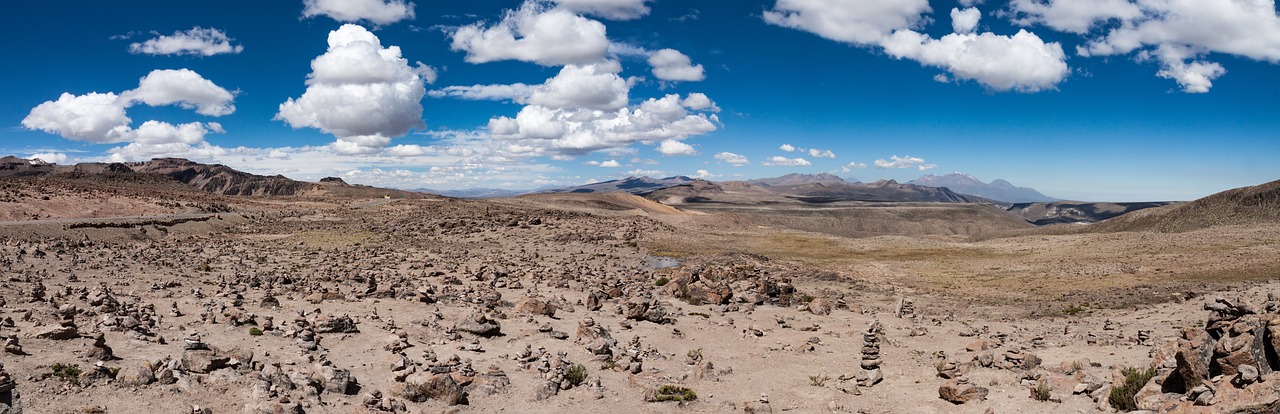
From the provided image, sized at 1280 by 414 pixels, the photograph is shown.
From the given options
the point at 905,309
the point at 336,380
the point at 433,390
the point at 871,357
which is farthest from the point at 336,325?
the point at 905,309

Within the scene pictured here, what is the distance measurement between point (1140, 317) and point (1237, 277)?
18273 millimetres

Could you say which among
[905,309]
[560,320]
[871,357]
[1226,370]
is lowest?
[905,309]

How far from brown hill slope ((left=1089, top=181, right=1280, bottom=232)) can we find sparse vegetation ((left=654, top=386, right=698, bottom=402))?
77305mm

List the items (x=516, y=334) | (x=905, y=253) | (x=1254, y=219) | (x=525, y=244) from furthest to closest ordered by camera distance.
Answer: (x=1254, y=219) < (x=905, y=253) < (x=525, y=244) < (x=516, y=334)

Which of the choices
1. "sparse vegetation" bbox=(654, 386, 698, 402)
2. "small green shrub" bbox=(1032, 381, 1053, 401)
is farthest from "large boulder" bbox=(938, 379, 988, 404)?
"sparse vegetation" bbox=(654, 386, 698, 402)

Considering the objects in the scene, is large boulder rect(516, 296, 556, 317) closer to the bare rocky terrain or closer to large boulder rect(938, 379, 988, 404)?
the bare rocky terrain

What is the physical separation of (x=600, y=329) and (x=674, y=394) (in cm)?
526

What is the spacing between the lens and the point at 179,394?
12359mm

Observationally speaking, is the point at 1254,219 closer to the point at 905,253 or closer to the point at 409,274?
the point at 905,253

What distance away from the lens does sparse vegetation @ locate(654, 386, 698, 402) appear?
1555 cm

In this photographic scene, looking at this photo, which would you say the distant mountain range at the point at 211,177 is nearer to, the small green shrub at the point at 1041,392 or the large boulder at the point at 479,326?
the large boulder at the point at 479,326

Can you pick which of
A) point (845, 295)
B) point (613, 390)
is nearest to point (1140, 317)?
point (845, 295)

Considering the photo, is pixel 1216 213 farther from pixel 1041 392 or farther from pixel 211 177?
pixel 211 177

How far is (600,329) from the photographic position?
810 inches
